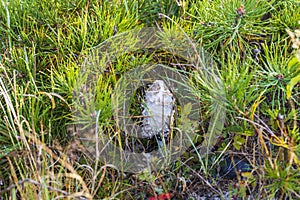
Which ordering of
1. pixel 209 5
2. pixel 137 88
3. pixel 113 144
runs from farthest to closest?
pixel 209 5, pixel 137 88, pixel 113 144

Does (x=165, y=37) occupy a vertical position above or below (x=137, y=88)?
above

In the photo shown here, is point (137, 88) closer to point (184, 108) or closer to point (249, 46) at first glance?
point (184, 108)

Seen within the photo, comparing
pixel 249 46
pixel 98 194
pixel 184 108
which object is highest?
pixel 249 46

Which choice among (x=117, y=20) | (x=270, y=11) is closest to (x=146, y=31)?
(x=117, y=20)

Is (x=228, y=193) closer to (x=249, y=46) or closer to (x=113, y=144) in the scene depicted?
(x=113, y=144)

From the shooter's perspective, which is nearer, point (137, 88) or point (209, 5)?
point (137, 88)

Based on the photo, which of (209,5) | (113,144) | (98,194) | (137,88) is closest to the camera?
(98,194)
